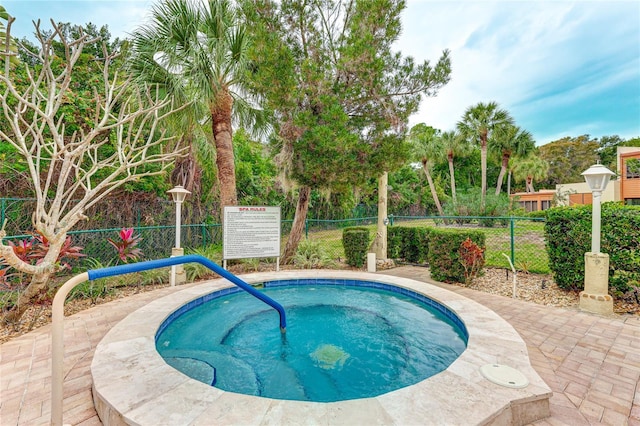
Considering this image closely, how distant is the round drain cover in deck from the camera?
6.40 feet

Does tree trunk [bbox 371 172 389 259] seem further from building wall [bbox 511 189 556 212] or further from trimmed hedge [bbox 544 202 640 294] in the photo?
building wall [bbox 511 189 556 212]

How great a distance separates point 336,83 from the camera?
5.80m

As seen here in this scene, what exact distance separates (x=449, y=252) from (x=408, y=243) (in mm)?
2003

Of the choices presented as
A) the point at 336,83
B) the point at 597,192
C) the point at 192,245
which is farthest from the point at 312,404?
the point at 192,245

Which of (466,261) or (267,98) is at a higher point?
(267,98)

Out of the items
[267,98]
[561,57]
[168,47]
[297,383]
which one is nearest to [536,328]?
[297,383]

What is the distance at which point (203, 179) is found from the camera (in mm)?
9898

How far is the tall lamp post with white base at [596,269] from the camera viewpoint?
377cm

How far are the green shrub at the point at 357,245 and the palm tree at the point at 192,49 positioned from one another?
429cm

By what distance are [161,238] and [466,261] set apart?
7.56 m

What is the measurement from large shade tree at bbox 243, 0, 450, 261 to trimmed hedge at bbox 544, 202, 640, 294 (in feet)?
10.4

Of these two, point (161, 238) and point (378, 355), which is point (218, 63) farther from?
point (378, 355)

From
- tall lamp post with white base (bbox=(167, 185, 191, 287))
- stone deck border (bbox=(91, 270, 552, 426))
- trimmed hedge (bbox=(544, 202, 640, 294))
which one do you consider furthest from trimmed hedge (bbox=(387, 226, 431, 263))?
tall lamp post with white base (bbox=(167, 185, 191, 287))

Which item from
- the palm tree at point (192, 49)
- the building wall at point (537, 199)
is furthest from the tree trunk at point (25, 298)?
the building wall at point (537, 199)
